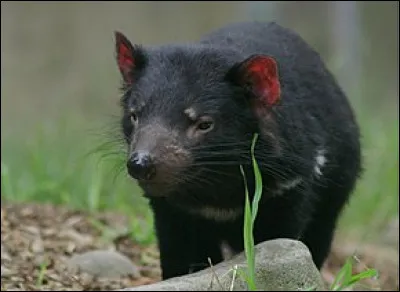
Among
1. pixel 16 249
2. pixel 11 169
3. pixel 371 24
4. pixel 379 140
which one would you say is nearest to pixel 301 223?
pixel 16 249

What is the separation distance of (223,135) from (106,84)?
5.81 meters

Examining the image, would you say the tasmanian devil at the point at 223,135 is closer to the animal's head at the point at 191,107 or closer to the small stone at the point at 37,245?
the animal's head at the point at 191,107

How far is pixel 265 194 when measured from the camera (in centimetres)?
377

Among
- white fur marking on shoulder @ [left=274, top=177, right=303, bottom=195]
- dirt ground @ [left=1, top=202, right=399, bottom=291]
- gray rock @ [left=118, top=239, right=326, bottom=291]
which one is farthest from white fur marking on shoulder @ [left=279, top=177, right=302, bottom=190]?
dirt ground @ [left=1, top=202, right=399, bottom=291]

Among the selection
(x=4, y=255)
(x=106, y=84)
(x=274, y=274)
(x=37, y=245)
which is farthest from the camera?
(x=106, y=84)

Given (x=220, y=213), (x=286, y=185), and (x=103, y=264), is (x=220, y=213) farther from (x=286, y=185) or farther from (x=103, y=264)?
(x=103, y=264)

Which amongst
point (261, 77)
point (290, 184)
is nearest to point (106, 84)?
point (290, 184)

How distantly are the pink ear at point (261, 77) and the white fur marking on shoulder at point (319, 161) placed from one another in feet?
1.46

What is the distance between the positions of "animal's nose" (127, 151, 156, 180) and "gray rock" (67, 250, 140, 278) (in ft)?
4.59

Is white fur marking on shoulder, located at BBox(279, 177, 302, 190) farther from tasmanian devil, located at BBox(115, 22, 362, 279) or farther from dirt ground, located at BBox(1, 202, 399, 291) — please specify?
dirt ground, located at BBox(1, 202, 399, 291)

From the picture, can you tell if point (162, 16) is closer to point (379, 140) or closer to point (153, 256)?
point (379, 140)

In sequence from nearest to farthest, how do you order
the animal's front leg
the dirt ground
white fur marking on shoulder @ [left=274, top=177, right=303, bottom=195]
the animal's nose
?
1. the animal's nose
2. white fur marking on shoulder @ [left=274, top=177, right=303, bottom=195]
3. the animal's front leg
4. the dirt ground

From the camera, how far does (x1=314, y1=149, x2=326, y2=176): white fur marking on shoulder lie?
399 cm

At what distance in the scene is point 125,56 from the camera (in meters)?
3.80
